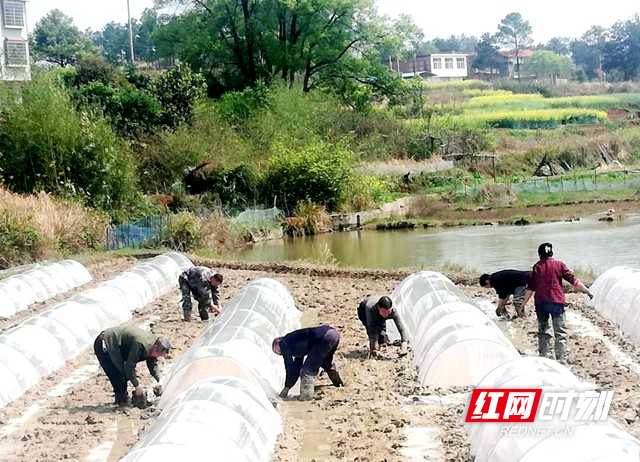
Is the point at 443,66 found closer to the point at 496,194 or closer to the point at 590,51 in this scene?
the point at 590,51

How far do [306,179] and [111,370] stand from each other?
24.2 metres

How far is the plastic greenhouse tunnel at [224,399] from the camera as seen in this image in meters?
5.84

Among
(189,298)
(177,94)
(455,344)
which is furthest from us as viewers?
→ (177,94)

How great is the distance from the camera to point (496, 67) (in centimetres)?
11094

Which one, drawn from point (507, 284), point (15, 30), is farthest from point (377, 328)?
point (15, 30)

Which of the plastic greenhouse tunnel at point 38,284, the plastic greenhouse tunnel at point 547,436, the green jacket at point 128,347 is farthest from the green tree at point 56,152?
the plastic greenhouse tunnel at point 547,436

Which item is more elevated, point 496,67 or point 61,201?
point 496,67

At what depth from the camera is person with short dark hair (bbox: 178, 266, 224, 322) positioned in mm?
12734

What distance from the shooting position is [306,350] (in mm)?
8688

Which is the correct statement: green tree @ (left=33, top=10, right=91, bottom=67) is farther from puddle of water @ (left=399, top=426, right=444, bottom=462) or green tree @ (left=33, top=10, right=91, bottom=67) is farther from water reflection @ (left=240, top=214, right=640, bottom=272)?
puddle of water @ (left=399, top=426, right=444, bottom=462)

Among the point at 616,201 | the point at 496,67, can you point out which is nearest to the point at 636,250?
the point at 616,201

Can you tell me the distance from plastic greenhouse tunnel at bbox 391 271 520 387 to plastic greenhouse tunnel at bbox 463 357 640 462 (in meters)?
1.74

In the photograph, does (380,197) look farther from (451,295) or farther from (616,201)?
(451,295)

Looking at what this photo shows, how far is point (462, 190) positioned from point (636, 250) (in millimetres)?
16713
